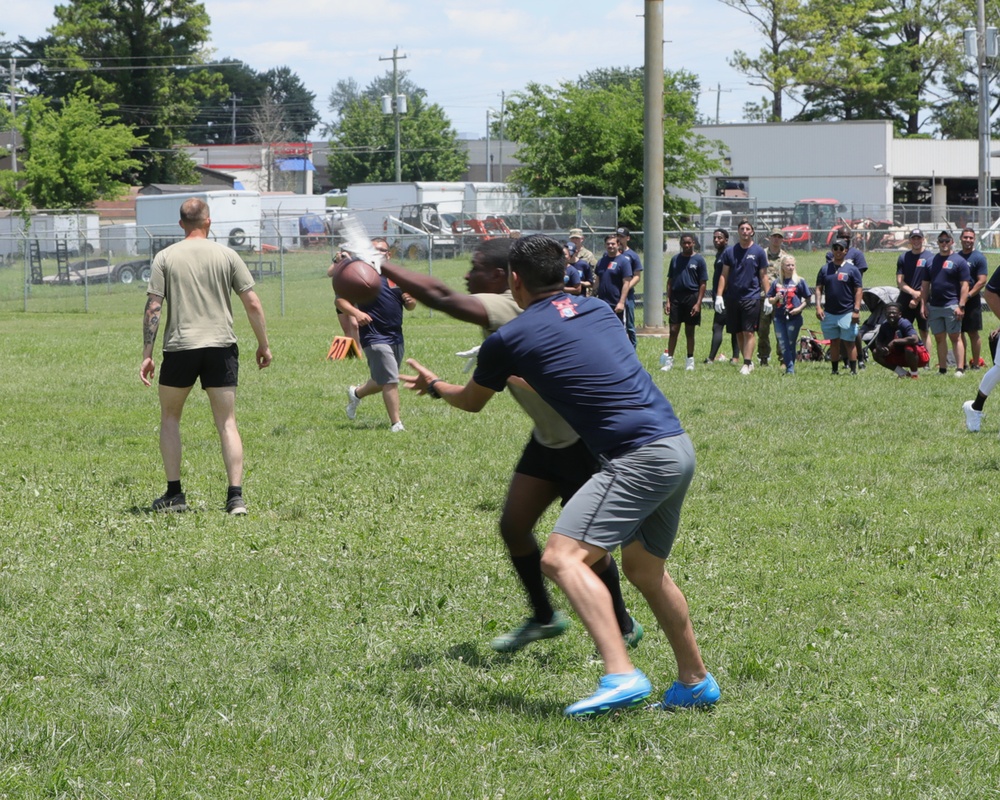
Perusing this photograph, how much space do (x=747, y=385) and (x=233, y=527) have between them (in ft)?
29.6

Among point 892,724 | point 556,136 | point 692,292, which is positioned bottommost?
point 892,724

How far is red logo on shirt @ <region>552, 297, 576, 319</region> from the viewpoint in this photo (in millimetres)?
4699

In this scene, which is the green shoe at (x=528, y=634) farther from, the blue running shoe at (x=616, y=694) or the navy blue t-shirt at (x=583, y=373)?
the navy blue t-shirt at (x=583, y=373)

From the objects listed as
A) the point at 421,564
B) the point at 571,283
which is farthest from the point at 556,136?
the point at 421,564

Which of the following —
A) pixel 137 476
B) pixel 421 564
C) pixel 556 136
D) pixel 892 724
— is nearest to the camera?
pixel 892 724

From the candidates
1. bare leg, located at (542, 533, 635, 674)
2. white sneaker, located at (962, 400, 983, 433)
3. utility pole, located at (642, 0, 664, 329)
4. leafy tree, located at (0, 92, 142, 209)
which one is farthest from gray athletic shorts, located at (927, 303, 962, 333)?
leafy tree, located at (0, 92, 142, 209)

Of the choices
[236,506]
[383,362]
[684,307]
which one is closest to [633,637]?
[236,506]

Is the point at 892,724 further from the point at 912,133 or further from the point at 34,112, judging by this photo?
the point at 912,133

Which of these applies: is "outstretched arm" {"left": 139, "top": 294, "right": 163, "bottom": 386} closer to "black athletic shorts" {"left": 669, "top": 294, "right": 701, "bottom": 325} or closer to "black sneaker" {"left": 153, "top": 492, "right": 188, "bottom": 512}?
"black sneaker" {"left": 153, "top": 492, "right": 188, "bottom": 512}

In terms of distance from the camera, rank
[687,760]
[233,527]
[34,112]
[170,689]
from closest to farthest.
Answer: [687,760] < [170,689] < [233,527] < [34,112]

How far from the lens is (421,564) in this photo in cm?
705

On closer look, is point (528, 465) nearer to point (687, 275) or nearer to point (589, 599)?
point (589, 599)

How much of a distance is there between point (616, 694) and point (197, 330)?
4713 mm

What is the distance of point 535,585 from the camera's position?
5.62 metres
